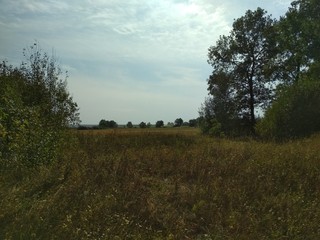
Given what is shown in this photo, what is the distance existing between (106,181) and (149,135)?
1266 cm

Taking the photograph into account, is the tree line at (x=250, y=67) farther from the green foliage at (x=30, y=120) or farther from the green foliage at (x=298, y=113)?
the green foliage at (x=30, y=120)

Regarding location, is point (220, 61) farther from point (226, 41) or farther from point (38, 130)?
point (38, 130)

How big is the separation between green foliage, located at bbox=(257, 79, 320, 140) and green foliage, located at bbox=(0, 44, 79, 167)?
15704 millimetres

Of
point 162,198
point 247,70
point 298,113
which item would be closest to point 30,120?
point 162,198

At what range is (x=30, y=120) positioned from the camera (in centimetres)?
909

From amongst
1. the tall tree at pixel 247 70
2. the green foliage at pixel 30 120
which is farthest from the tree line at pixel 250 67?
the green foliage at pixel 30 120

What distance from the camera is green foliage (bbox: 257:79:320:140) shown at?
2659 centimetres

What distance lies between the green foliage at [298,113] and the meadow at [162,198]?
1590 cm

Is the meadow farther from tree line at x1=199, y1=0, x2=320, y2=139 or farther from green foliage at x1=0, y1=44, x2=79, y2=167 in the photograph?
tree line at x1=199, y1=0, x2=320, y2=139

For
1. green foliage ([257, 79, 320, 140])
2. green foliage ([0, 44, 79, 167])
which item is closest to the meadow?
green foliage ([0, 44, 79, 167])

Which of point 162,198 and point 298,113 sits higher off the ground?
point 298,113

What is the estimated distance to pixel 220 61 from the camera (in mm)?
46156

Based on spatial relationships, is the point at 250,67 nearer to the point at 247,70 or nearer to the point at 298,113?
the point at 247,70

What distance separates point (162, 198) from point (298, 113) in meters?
21.2
